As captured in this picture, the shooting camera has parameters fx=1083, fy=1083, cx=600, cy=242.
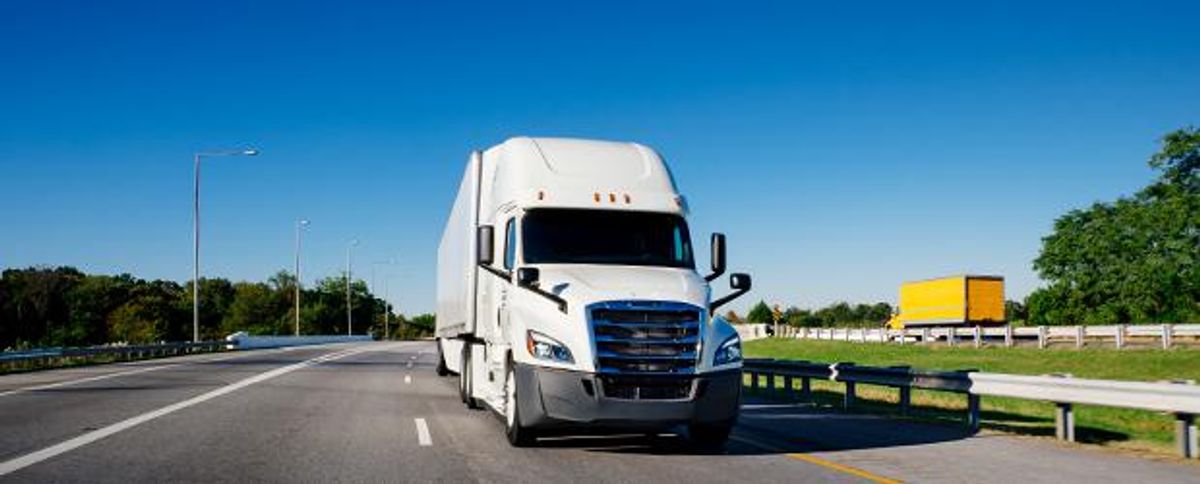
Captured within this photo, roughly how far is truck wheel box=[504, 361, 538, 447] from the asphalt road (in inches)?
8.0

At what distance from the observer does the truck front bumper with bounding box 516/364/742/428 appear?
9930 mm

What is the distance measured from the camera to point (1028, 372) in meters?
31.7

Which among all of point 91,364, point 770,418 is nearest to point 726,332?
point 770,418

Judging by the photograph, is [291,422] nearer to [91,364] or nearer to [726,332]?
[726,332]

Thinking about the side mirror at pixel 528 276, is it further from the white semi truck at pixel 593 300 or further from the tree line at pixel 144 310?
the tree line at pixel 144 310

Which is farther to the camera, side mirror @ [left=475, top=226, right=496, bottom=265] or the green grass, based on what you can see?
the green grass

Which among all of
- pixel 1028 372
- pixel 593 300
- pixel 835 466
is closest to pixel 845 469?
pixel 835 466

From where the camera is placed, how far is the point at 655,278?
1078 cm

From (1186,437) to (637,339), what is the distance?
18.4ft

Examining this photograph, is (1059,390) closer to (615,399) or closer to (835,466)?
(835,466)

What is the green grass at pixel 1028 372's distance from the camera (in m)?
14.3

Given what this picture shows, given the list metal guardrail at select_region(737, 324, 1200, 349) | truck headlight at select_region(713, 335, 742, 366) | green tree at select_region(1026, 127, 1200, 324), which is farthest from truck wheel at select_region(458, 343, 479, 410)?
green tree at select_region(1026, 127, 1200, 324)

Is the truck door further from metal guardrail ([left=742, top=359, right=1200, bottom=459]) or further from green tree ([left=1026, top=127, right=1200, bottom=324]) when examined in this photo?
green tree ([left=1026, top=127, right=1200, bottom=324])

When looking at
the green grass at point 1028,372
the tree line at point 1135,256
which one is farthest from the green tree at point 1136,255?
the green grass at point 1028,372
